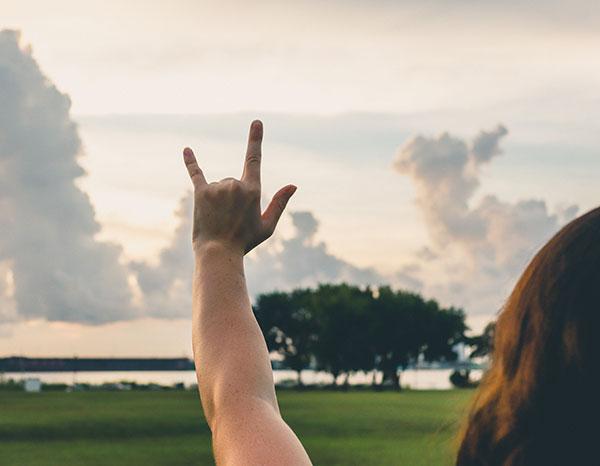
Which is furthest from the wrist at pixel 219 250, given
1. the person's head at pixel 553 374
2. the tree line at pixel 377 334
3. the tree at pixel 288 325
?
the tree at pixel 288 325

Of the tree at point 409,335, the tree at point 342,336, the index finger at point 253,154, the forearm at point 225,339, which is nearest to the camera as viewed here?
the forearm at point 225,339

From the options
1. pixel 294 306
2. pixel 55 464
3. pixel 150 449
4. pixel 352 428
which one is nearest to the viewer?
pixel 55 464

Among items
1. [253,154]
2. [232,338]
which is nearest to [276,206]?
[253,154]

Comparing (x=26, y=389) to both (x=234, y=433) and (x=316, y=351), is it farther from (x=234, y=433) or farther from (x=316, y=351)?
(x=234, y=433)

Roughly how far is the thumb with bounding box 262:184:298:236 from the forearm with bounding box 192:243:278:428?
22 centimetres

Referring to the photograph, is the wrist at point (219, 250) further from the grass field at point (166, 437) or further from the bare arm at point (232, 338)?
the grass field at point (166, 437)

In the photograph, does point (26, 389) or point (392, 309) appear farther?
point (392, 309)

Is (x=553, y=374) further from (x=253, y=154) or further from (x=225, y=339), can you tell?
(x=253, y=154)

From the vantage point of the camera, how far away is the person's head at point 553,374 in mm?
1470

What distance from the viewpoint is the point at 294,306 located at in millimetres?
123312

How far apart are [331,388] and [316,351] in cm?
441

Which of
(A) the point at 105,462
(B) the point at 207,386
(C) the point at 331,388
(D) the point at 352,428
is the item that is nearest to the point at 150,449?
(A) the point at 105,462

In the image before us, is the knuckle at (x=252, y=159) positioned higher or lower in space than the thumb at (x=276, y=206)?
higher

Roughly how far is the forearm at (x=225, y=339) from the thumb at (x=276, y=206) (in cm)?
22
